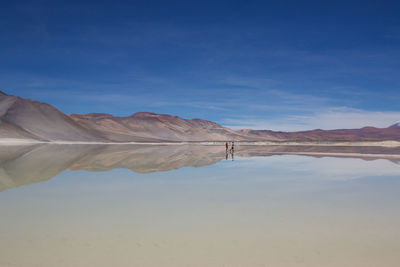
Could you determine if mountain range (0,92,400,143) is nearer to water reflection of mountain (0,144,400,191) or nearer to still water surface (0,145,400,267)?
water reflection of mountain (0,144,400,191)

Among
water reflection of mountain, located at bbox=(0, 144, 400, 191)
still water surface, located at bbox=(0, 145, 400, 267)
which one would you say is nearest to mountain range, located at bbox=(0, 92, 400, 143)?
water reflection of mountain, located at bbox=(0, 144, 400, 191)

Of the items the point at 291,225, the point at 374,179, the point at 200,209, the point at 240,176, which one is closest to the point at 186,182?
the point at 240,176

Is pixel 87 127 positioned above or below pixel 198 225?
above

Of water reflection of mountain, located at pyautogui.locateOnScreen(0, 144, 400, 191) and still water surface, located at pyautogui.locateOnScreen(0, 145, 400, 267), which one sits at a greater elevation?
water reflection of mountain, located at pyautogui.locateOnScreen(0, 144, 400, 191)

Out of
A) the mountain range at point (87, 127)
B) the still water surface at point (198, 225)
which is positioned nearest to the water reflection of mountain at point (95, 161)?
the still water surface at point (198, 225)

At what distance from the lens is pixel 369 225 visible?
4980mm

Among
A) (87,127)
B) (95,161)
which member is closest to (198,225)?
(95,161)

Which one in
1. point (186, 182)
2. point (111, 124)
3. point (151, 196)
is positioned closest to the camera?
point (151, 196)

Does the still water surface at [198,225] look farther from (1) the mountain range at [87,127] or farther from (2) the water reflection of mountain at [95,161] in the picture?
(1) the mountain range at [87,127]

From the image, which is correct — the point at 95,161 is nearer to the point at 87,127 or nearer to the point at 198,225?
the point at 198,225

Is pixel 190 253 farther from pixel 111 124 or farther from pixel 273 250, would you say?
pixel 111 124

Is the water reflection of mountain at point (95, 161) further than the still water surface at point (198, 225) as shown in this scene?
Yes

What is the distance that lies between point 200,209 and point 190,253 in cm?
222

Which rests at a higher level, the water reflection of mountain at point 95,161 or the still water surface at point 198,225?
the water reflection of mountain at point 95,161
